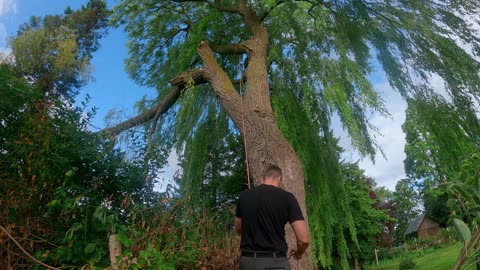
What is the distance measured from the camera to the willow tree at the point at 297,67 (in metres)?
5.89

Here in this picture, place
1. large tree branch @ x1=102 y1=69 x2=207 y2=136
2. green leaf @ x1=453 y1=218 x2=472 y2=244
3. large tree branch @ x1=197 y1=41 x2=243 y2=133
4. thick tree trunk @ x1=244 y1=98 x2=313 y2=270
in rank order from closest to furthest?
green leaf @ x1=453 y1=218 x2=472 y2=244, thick tree trunk @ x1=244 y1=98 x2=313 y2=270, large tree branch @ x1=197 y1=41 x2=243 y2=133, large tree branch @ x1=102 y1=69 x2=207 y2=136

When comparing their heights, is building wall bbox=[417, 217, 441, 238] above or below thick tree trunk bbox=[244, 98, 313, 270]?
above

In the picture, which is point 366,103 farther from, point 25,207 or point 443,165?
point 25,207

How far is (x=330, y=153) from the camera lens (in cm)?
809

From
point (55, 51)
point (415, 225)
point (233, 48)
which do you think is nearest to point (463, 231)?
point (233, 48)

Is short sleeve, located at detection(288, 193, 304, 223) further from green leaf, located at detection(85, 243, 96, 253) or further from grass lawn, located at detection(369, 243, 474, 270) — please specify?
grass lawn, located at detection(369, 243, 474, 270)

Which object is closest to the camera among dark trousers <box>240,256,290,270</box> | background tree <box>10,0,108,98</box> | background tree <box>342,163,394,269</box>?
dark trousers <box>240,256,290,270</box>

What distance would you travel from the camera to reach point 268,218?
3.09 m

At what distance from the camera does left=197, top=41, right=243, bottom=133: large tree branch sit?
18.8ft

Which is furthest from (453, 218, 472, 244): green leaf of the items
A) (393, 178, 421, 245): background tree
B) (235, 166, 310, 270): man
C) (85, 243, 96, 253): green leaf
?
(393, 178, 421, 245): background tree

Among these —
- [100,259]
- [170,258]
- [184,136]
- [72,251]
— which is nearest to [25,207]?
[72,251]

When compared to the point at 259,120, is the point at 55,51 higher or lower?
higher

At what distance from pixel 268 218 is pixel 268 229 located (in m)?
0.08

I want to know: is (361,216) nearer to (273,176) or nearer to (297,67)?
(297,67)
